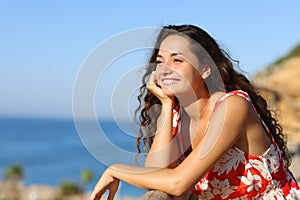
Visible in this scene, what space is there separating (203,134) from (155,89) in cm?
27

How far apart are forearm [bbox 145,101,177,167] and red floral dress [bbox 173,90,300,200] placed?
0.54ft

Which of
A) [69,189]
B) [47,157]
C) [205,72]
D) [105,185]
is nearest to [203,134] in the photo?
[205,72]

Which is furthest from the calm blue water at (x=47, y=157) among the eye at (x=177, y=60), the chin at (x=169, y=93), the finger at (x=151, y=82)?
the eye at (x=177, y=60)

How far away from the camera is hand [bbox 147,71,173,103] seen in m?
2.72

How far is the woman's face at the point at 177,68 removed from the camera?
2.56 metres

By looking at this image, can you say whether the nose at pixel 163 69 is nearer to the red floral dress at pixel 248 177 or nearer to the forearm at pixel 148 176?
the red floral dress at pixel 248 177

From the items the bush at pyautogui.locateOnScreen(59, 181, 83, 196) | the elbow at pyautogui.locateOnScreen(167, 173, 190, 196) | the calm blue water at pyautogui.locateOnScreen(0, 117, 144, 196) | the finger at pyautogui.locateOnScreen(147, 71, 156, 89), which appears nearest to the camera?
the elbow at pyautogui.locateOnScreen(167, 173, 190, 196)

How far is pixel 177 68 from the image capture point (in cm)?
256

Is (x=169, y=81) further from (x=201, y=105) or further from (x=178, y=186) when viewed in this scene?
(x=178, y=186)

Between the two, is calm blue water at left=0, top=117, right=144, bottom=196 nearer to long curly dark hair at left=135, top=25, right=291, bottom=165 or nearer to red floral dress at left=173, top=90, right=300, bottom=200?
long curly dark hair at left=135, top=25, right=291, bottom=165

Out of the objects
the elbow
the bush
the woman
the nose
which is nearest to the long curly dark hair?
the woman

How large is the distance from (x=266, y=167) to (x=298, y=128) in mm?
6733

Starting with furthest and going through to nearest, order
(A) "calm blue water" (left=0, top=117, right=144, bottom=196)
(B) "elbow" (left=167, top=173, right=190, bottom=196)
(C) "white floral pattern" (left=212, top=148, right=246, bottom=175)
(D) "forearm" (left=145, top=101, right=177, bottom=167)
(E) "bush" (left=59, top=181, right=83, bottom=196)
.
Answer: (A) "calm blue water" (left=0, top=117, right=144, bottom=196) → (E) "bush" (left=59, top=181, right=83, bottom=196) → (D) "forearm" (left=145, top=101, right=177, bottom=167) → (C) "white floral pattern" (left=212, top=148, right=246, bottom=175) → (B) "elbow" (left=167, top=173, right=190, bottom=196)

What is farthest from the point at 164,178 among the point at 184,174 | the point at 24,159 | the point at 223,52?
Answer: the point at 24,159
